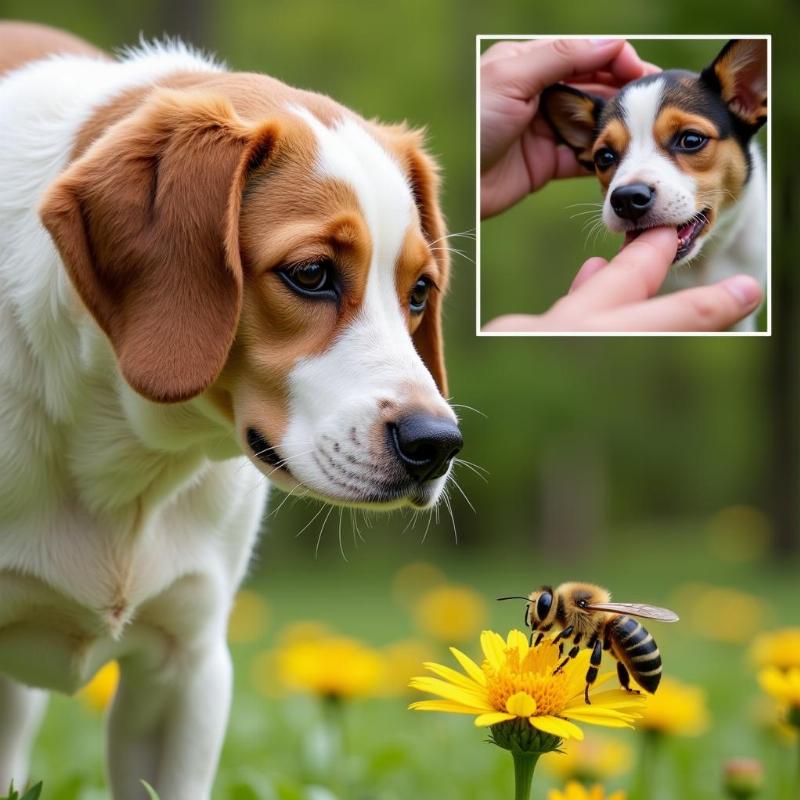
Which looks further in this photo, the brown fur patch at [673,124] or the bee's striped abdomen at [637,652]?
the brown fur patch at [673,124]

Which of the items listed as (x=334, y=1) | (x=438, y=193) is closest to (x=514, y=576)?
(x=334, y=1)

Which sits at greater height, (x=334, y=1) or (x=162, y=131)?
(x=334, y=1)

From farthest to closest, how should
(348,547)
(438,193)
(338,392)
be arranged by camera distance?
1. (348,547)
2. (438,193)
3. (338,392)

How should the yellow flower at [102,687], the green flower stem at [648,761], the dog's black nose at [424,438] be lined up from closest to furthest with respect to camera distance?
the dog's black nose at [424,438], the green flower stem at [648,761], the yellow flower at [102,687]

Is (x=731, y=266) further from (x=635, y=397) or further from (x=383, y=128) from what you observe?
(x=635, y=397)

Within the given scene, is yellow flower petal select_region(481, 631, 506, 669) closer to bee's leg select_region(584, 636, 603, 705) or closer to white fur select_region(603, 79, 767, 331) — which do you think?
bee's leg select_region(584, 636, 603, 705)

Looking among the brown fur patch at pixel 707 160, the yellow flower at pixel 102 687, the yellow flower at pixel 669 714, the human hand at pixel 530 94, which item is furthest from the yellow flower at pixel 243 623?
the brown fur patch at pixel 707 160

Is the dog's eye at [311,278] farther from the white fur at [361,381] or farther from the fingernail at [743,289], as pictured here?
the fingernail at [743,289]
